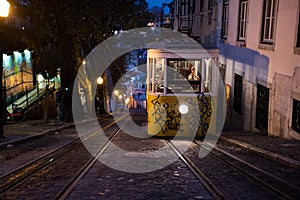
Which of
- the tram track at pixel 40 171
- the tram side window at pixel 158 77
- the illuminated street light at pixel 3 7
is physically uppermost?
the illuminated street light at pixel 3 7

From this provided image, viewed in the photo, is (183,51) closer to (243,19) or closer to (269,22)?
(269,22)

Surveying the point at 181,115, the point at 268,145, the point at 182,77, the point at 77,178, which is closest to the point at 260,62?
the point at 182,77

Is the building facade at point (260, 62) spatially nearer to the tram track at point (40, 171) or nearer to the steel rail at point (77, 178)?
the steel rail at point (77, 178)

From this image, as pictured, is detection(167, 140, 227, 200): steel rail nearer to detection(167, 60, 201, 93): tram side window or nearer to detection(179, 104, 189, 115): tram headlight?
detection(179, 104, 189, 115): tram headlight

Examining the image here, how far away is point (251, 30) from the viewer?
14102 mm

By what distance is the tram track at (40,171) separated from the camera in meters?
5.96

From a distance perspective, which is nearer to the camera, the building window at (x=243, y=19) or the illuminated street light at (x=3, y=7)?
the illuminated street light at (x=3, y=7)

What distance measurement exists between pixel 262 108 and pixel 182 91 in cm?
329

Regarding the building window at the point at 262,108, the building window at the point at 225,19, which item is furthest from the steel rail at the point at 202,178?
the building window at the point at 225,19

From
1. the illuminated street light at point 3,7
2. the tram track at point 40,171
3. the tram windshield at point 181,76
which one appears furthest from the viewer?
the tram windshield at point 181,76

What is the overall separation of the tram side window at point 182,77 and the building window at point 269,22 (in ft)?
9.17

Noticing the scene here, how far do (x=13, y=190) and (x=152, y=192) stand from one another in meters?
2.22

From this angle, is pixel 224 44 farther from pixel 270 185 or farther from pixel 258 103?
pixel 270 185

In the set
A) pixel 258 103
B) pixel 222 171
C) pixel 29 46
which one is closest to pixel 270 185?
pixel 222 171
